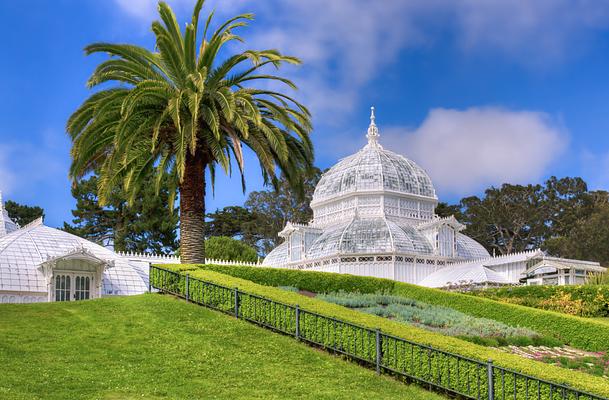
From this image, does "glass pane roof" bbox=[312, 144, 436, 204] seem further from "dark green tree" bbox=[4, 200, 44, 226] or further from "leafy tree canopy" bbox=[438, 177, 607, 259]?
"dark green tree" bbox=[4, 200, 44, 226]

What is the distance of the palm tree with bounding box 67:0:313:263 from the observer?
2453cm

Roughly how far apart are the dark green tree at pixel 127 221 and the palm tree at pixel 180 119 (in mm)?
41503

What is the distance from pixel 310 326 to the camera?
63.5 ft

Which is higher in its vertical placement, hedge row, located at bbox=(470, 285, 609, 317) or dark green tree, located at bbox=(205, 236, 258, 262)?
dark green tree, located at bbox=(205, 236, 258, 262)

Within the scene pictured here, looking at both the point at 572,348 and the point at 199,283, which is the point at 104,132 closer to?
the point at 199,283

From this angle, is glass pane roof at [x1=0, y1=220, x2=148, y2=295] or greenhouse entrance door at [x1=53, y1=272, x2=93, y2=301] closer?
glass pane roof at [x1=0, y1=220, x2=148, y2=295]

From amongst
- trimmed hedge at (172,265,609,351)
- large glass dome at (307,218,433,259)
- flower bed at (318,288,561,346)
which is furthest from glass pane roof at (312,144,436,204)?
flower bed at (318,288,561,346)

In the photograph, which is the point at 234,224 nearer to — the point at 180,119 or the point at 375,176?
the point at 375,176

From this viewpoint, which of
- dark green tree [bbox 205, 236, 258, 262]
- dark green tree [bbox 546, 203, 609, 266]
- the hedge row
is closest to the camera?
the hedge row

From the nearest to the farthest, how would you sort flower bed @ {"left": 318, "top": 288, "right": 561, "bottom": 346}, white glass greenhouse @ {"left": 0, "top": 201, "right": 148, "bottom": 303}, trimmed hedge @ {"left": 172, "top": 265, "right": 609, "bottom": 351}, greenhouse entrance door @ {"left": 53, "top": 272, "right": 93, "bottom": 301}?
flower bed @ {"left": 318, "top": 288, "right": 561, "bottom": 346} → trimmed hedge @ {"left": 172, "top": 265, "right": 609, "bottom": 351} → white glass greenhouse @ {"left": 0, "top": 201, "right": 148, "bottom": 303} → greenhouse entrance door @ {"left": 53, "top": 272, "right": 93, "bottom": 301}

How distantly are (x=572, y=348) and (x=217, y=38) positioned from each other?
15599 millimetres

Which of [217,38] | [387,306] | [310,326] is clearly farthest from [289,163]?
[310,326]

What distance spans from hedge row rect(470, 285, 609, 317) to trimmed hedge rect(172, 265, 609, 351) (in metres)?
3.98

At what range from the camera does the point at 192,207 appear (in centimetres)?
2538
